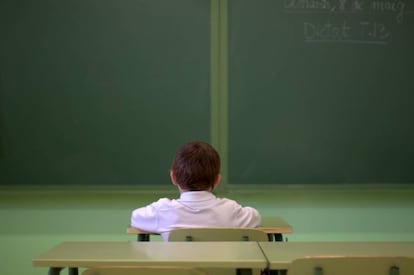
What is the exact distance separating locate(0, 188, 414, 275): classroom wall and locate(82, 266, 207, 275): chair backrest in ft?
6.34

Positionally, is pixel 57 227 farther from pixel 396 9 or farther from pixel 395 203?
pixel 396 9

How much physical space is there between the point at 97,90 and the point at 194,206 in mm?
1501

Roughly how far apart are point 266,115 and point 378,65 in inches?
33.0

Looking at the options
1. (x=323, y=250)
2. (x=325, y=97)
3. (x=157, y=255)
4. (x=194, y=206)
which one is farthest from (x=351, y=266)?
(x=325, y=97)

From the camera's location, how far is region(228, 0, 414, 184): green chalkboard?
345cm

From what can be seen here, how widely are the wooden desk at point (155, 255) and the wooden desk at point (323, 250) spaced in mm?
42

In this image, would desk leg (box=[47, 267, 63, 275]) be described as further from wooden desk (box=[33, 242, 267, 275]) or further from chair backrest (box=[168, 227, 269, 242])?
chair backrest (box=[168, 227, 269, 242])

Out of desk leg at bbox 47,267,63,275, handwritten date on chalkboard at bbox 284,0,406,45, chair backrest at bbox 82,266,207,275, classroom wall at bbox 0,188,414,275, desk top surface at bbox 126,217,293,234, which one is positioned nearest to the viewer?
chair backrest at bbox 82,266,207,275

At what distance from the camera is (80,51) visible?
3.45 metres

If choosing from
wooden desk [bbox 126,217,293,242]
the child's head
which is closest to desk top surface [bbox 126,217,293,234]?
wooden desk [bbox 126,217,293,242]

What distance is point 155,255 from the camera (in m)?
1.69

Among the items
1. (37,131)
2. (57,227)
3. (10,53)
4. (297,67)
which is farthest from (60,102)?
(297,67)

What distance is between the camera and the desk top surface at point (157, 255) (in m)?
1.62

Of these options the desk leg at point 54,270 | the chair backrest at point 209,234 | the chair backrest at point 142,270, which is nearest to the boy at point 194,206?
the chair backrest at point 209,234
